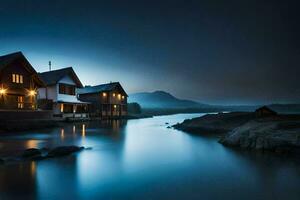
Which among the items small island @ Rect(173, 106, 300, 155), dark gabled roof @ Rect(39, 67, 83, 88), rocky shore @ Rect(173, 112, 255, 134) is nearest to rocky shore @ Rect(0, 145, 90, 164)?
small island @ Rect(173, 106, 300, 155)

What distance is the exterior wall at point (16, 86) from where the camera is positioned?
29.2 metres

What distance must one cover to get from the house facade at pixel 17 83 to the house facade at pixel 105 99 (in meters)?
20.6

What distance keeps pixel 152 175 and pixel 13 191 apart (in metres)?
5.36

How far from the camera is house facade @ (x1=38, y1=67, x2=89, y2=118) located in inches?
1649

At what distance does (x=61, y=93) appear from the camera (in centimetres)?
4281

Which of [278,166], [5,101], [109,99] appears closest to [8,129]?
[5,101]

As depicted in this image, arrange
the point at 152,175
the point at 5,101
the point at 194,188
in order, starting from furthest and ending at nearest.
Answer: the point at 5,101
the point at 152,175
the point at 194,188

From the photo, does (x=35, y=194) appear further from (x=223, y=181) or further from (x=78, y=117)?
(x=78, y=117)

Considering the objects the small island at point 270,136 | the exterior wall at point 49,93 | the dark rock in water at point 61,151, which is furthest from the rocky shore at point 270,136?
the exterior wall at point 49,93

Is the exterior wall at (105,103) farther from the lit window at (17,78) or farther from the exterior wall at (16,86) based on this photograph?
the lit window at (17,78)

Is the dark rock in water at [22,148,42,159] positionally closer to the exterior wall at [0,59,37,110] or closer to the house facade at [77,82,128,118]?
the exterior wall at [0,59,37,110]

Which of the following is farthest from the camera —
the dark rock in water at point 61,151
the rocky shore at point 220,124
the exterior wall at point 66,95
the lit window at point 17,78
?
the exterior wall at point 66,95

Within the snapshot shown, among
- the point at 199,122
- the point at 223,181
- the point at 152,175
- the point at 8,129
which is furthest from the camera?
the point at 199,122

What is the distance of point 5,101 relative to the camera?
29219mm
